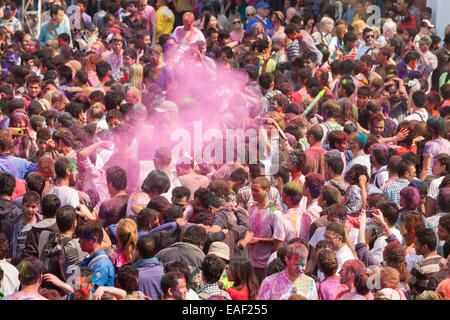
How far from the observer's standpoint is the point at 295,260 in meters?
6.46

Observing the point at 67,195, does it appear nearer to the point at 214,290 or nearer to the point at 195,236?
the point at 195,236

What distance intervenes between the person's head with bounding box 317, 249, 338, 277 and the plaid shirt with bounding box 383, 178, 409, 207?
2.18 metres

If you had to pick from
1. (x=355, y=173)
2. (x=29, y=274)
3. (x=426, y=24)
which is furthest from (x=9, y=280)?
(x=426, y=24)

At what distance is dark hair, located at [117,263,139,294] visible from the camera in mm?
6160

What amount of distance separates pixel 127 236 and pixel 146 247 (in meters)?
0.37

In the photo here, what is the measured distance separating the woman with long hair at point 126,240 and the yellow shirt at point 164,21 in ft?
32.1

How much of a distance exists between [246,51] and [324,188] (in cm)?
597

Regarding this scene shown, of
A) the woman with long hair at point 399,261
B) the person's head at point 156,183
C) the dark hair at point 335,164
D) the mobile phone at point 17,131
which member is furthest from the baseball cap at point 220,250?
the mobile phone at point 17,131

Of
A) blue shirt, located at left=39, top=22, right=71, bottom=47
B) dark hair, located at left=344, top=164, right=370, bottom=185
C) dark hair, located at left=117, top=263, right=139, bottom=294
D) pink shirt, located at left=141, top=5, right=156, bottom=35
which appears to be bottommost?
dark hair, located at left=117, top=263, right=139, bottom=294

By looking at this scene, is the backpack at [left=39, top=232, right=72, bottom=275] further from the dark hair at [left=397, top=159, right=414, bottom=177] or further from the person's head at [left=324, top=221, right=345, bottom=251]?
the dark hair at [left=397, top=159, right=414, bottom=177]

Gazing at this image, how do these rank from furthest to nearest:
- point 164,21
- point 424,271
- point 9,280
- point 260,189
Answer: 1. point 164,21
2. point 260,189
3. point 424,271
4. point 9,280

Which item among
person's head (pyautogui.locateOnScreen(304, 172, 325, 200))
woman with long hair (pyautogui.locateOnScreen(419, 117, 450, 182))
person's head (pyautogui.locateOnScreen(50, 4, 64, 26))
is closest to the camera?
person's head (pyautogui.locateOnScreen(304, 172, 325, 200))

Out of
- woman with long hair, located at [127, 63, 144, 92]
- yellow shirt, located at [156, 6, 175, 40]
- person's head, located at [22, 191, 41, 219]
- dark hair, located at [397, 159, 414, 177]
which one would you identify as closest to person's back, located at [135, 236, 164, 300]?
person's head, located at [22, 191, 41, 219]

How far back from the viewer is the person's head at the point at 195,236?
6.94m
